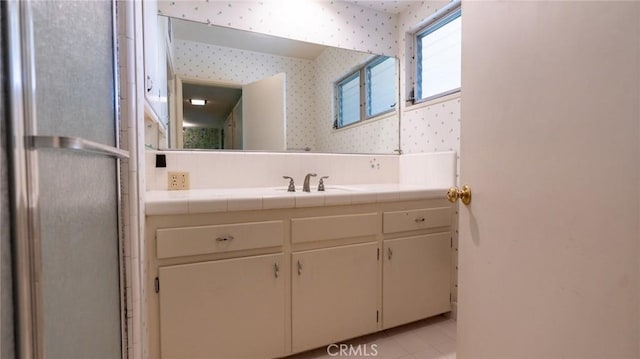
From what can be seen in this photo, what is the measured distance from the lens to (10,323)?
0.37m

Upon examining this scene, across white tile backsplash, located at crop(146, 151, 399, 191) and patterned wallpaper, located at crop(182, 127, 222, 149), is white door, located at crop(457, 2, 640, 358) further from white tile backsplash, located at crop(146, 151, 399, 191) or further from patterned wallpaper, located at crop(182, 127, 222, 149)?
patterned wallpaper, located at crop(182, 127, 222, 149)

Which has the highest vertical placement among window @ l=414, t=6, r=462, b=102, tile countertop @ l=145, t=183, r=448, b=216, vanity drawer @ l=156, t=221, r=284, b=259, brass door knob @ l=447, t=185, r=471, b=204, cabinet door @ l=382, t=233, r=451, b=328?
window @ l=414, t=6, r=462, b=102

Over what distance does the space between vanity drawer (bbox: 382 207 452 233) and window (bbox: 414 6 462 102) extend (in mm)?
827

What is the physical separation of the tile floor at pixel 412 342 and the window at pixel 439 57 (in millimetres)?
1501

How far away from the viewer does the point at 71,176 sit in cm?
54

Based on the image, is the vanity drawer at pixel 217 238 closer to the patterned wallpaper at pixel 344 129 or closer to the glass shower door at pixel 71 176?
the glass shower door at pixel 71 176

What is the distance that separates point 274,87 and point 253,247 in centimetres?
122

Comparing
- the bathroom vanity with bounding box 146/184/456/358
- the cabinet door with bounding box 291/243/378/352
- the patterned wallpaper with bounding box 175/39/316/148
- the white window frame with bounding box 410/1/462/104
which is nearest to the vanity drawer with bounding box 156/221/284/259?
the bathroom vanity with bounding box 146/184/456/358

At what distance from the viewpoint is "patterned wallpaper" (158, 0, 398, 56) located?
1.79 meters

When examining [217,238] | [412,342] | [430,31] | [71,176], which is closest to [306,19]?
[430,31]

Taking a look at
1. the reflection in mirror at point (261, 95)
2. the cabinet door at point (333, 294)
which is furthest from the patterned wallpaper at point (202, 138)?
the cabinet door at point (333, 294)

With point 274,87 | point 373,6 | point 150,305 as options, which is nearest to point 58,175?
point 150,305

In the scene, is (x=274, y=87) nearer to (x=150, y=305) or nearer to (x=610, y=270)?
(x=150, y=305)

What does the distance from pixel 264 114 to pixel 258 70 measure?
0.99ft
